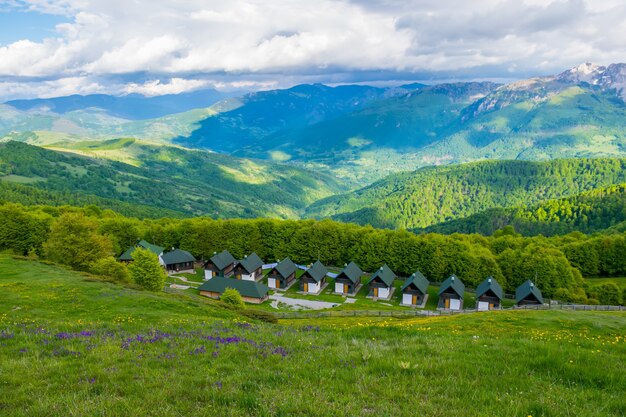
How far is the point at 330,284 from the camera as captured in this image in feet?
338

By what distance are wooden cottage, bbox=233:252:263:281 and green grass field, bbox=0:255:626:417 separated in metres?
82.9

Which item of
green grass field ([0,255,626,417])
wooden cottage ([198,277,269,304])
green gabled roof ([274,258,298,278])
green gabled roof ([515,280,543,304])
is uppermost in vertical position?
green grass field ([0,255,626,417])

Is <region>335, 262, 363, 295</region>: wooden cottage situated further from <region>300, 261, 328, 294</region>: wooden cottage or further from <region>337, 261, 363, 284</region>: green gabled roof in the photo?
<region>300, 261, 328, 294</region>: wooden cottage

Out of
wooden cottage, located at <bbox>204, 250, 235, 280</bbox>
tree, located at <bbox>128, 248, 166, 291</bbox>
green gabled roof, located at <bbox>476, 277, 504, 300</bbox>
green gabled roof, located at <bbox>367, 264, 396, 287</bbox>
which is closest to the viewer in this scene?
tree, located at <bbox>128, 248, 166, 291</bbox>

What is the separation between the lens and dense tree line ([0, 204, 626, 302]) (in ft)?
300

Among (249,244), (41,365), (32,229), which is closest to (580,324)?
(41,365)

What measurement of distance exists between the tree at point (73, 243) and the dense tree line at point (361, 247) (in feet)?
0.67

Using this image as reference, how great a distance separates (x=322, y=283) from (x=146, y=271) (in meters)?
47.4

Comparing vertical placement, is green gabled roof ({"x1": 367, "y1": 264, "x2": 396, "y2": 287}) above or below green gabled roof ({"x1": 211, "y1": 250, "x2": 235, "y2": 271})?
below

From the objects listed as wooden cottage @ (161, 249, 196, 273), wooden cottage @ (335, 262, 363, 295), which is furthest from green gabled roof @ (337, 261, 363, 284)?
wooden cottage @ (161, 249, 196, 273)

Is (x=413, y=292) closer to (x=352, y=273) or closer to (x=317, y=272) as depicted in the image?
(x=352, y=273)

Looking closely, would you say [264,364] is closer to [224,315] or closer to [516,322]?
[224,315]

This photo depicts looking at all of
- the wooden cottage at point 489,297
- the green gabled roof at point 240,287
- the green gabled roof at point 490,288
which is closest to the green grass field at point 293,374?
the green gabled roof at point 240,287

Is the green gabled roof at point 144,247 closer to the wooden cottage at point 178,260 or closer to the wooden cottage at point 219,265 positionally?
the wooden cottage at point 178,260
